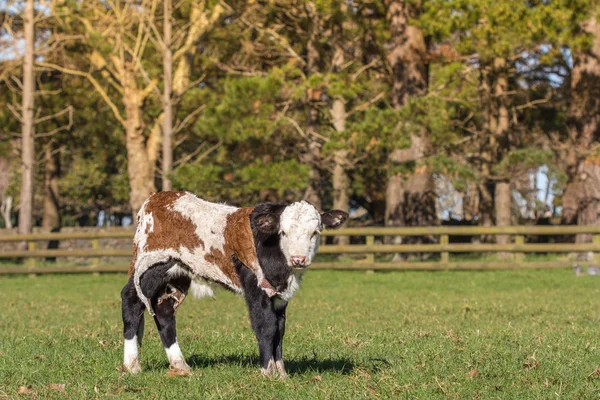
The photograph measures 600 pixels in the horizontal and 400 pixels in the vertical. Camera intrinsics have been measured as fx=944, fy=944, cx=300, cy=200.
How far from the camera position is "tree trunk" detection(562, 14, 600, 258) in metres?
26.0

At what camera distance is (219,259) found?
25.2ft

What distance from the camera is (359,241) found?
130 feet

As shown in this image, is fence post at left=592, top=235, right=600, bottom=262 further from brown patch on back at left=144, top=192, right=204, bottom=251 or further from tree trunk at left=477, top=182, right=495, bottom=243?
brown patch on back at left=144, top=192, right=204, bottom=251

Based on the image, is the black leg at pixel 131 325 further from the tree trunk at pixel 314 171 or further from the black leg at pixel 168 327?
the tree trunk at pixel 314 171

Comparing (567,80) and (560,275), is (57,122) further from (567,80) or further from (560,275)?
(560,275)

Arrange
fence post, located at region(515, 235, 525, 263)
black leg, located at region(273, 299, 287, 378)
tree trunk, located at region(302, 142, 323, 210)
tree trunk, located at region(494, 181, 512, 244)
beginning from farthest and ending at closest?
1. tree trunk, located at region(494, 181, 512, 244)
2. tree trunk, located at region(302, 142, 323, 210)
3. fence post, located at region(515, 235, 525, 263)
4. black leg, located at region(273, 299, 287, 378)

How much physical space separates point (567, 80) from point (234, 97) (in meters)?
13.3

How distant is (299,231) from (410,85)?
67.0 feet

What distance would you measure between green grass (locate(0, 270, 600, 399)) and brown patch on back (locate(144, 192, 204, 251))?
3.47 feet

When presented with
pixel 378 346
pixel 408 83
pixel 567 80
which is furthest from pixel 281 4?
pixel 378 346

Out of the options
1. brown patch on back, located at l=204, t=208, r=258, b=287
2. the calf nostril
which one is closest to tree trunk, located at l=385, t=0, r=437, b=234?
brown patch on back, located at l=204, t=208, r=258, b=287

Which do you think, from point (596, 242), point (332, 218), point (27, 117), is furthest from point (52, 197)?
point (332, 218)

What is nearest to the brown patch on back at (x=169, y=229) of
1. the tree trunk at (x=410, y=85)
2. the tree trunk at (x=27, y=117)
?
the tree trunk at (x=410, y=85)

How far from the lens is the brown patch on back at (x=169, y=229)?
25.7ft
